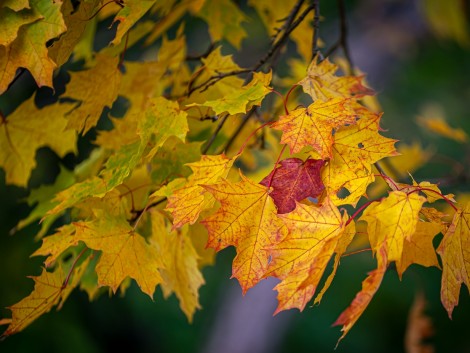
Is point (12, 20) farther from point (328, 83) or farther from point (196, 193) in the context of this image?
point (328, 83)

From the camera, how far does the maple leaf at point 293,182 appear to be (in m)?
0.72

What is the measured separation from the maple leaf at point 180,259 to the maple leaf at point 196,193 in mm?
129

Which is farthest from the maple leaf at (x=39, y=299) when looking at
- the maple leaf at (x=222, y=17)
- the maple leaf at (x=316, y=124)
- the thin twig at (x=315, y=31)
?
the maple leaf at (x=222, y=17)

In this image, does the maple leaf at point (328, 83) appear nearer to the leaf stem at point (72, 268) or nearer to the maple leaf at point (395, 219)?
the maple leaf at point (395, 219)

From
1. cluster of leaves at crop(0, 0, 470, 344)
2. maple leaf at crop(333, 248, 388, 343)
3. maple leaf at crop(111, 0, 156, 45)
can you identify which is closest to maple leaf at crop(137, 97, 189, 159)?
cluster of leaves at crop(0, 0, 470, 344)

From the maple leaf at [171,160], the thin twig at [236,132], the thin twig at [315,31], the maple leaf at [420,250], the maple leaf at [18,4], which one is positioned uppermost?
the maple leaf at [18,4]

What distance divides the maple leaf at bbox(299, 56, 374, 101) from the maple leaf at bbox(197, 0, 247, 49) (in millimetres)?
365

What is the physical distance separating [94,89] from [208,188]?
0.33m

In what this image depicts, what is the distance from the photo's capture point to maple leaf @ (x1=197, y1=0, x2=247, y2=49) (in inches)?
45.3

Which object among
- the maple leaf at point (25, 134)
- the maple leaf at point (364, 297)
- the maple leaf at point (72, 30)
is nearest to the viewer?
the maple leaf at point (364, 297)

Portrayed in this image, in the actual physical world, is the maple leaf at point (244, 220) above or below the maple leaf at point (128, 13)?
below

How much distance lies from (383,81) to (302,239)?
298cm

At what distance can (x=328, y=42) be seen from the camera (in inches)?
130

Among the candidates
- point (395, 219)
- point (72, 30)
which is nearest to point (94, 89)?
point (72, 30)
